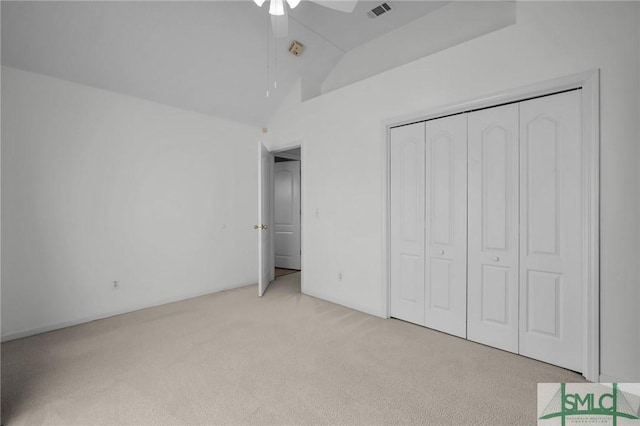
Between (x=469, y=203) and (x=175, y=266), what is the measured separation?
3528 mm

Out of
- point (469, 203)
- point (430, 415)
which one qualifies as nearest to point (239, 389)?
point (430, 415)

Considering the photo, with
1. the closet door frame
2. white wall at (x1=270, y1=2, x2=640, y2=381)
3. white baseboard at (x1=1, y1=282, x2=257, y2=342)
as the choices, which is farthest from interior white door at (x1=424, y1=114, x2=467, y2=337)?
white baseboard at (x1=1, y1=282, x2=257, y2=342)

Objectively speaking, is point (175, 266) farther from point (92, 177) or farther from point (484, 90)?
point (484, 90)

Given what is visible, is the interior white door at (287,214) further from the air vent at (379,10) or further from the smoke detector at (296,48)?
the air vent at (379,10)

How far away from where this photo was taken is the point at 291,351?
2.60 m

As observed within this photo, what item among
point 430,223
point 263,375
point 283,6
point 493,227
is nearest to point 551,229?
point 493,227

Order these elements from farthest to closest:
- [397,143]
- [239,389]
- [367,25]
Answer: [367,25] → [397,143] → [239,389]

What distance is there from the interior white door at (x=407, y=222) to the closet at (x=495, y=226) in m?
0.01

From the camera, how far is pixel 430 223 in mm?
3053

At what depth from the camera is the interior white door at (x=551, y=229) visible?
2270 mm

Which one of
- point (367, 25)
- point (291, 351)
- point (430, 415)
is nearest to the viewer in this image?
point (430, 415)

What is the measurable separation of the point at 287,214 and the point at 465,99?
13.5 feet

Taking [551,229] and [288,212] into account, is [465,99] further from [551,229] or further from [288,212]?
[288,212]

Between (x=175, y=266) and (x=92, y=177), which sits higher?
(x=92, y=177)
